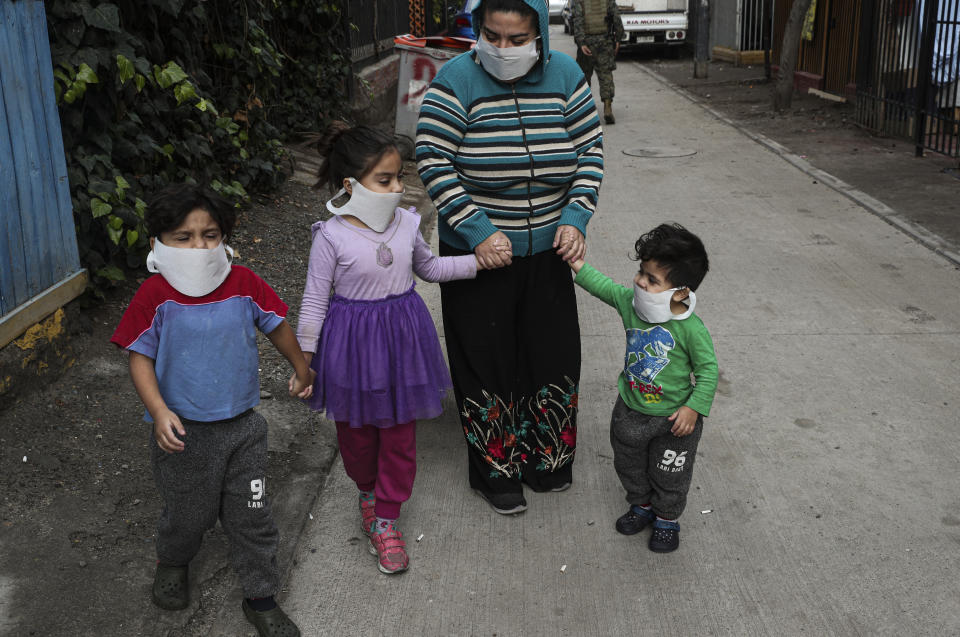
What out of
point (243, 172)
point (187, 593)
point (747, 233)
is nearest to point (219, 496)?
point (187, 593)

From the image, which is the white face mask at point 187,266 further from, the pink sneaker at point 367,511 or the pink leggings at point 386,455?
the pink sneaker at point 367,511

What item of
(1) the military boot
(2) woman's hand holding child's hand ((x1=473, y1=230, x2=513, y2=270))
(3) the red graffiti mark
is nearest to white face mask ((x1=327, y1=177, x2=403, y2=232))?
(2) woman's hand holding child's hand ((x1=473, y1=230, x2=513, y2=270))

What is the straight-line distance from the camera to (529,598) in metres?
3.01

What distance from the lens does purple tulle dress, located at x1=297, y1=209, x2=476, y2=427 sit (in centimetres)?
296

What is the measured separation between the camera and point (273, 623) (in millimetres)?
2809

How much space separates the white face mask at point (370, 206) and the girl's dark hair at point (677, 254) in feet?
2.68

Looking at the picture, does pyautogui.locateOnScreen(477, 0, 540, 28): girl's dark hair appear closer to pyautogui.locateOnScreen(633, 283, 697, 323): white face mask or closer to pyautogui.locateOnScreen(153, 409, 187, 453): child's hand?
pyautogui.locateOnScreen(633, 283, 697, 323): white face mask

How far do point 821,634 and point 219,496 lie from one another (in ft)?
5.98

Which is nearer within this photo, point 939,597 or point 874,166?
point 939,597

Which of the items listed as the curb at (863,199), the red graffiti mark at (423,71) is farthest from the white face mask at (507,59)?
the red graffiti mark at (423,71)

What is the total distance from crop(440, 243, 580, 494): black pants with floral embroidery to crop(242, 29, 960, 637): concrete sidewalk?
0.21 meters

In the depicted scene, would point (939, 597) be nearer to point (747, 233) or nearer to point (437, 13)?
point (747, 233)

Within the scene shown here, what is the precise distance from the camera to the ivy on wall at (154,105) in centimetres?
Answer: 448

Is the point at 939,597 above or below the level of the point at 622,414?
below
